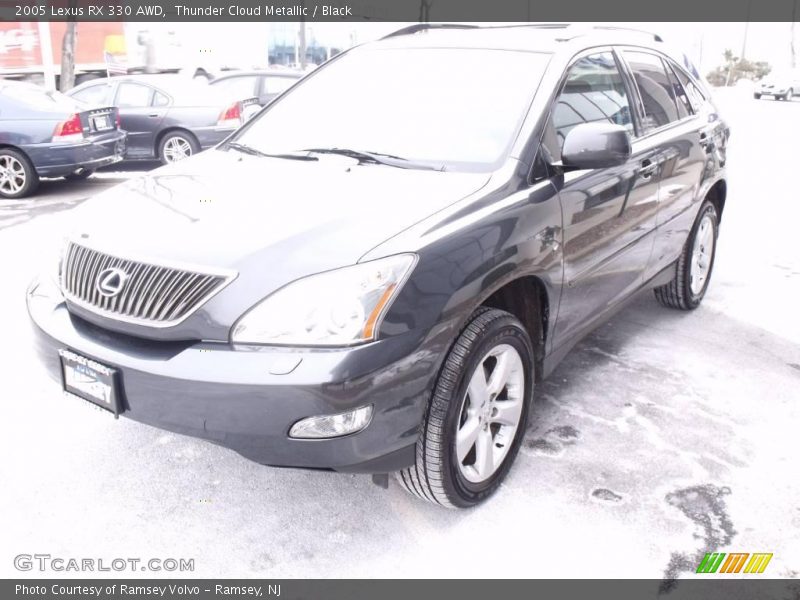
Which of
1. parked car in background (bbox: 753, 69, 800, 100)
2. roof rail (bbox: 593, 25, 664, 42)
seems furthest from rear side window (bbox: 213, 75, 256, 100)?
parked car in background (bbox: 753, 69, 800, 100)

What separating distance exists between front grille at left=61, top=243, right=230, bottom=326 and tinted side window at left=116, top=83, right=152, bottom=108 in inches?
348

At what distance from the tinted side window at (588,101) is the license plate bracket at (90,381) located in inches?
72.9

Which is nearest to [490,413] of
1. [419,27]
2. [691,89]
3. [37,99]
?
[419,27]

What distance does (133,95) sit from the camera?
1077cm

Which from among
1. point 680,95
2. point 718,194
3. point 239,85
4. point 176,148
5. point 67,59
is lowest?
point 176,148

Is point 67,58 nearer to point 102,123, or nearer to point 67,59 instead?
point 67,59

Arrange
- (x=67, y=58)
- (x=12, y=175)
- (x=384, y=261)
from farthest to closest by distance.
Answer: (x=67, y=58) → (x=12, y=175) → (x=384, y=261)

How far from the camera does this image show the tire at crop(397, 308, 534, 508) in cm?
248

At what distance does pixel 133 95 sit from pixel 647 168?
894 centimetres

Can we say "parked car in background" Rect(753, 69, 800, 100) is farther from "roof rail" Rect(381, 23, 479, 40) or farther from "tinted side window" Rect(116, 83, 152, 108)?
"roof rail" Rect(381, 23, 479, 40)
